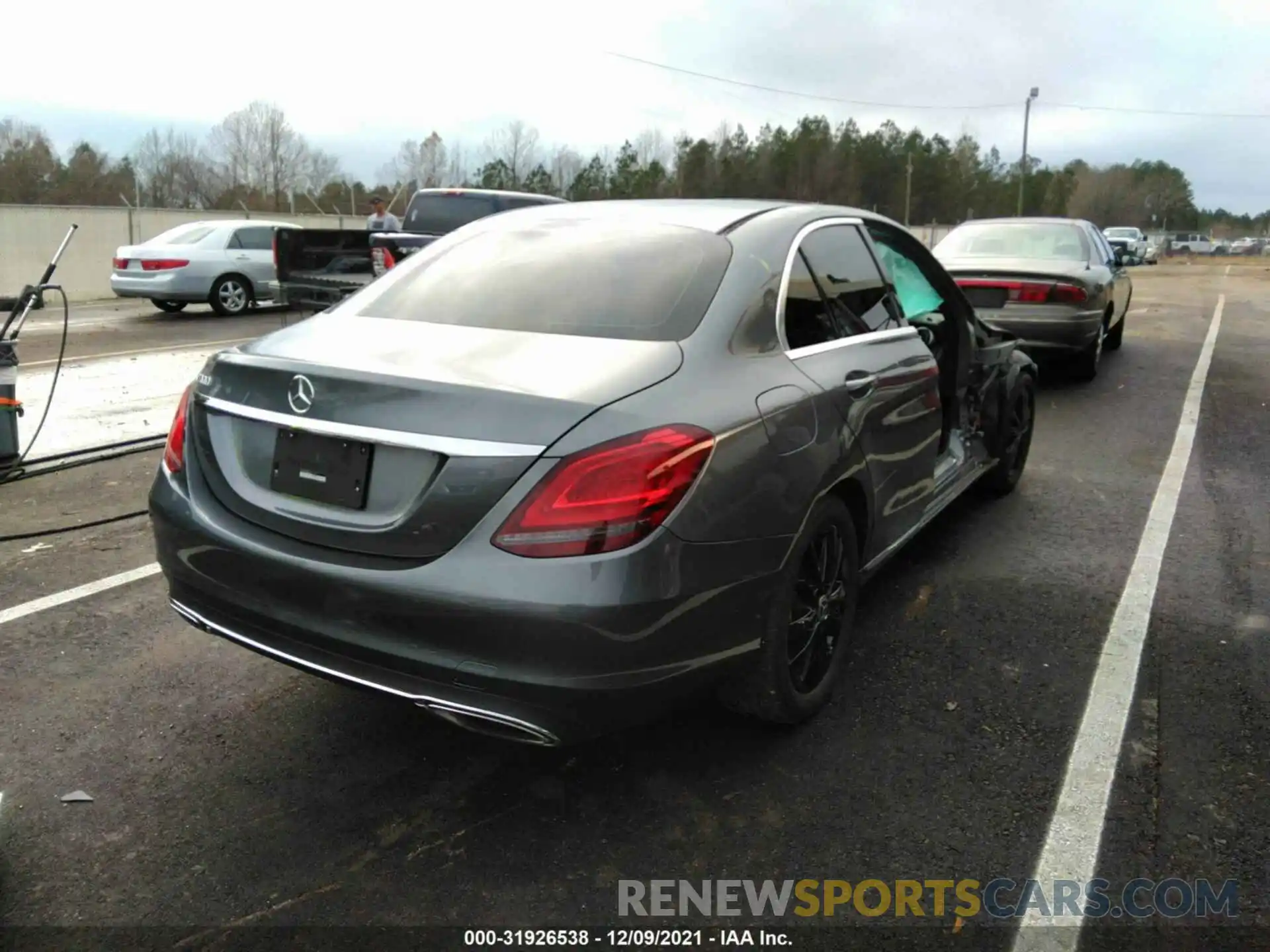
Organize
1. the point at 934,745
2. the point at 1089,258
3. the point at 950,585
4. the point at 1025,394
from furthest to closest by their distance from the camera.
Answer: the point at 1089,258
the point at 1025,394
the point at 950,585
the point at 934,745

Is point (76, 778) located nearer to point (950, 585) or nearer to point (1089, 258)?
point (950, 585)

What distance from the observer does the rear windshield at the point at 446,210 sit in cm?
1414

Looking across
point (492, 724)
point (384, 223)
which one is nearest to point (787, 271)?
point (492, 724)

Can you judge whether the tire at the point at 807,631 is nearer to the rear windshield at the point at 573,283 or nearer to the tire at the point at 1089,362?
the rear windshield at the point at 573,283

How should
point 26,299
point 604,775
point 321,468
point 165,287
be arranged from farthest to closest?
point 165,287 → point 26,299 → point 604,775 → point 321,468

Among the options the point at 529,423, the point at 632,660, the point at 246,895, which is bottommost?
the point at 246,895

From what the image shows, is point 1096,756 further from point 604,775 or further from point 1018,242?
point 1018,242

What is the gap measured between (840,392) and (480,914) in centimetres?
185

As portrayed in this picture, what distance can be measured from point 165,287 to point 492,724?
15371 mm

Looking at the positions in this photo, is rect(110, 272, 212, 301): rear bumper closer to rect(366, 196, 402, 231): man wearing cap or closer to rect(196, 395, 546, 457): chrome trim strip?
rect(366, 196, 402, 231): man wearing cap

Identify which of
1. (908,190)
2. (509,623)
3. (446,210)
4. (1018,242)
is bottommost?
(509,623)

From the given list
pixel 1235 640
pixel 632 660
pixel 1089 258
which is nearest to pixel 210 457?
pixel 632 660

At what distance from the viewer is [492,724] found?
7.92 feet

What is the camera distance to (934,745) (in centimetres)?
312
